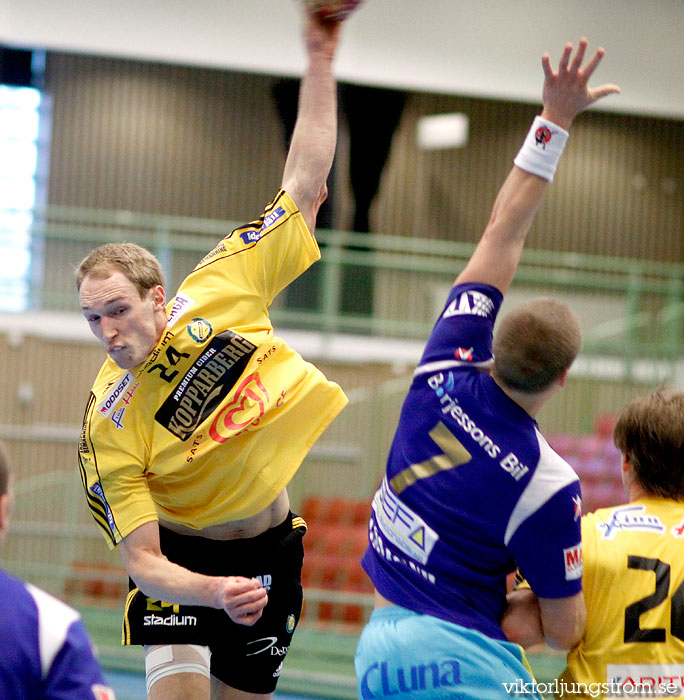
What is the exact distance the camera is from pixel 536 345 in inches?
86.8

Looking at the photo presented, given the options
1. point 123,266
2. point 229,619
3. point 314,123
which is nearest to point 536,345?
point 123,266

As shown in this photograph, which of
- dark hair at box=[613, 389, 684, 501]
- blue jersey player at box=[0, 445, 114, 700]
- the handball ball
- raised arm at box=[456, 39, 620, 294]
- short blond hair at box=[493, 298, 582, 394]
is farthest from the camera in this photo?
the handball ball

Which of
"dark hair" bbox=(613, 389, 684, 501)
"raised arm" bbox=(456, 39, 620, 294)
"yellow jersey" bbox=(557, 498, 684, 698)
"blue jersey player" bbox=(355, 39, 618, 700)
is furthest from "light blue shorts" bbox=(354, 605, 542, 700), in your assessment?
"raised arm" bbox=(456, 39, 620, 294)

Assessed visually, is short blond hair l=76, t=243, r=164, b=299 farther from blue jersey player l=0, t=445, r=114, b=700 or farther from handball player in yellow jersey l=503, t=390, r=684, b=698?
handball player in yellow jersey l=503, t=390, r=684, b=698

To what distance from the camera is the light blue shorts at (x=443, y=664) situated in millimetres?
2232

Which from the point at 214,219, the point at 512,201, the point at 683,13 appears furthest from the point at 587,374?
the point at 512,201

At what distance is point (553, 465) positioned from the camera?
2.25 m

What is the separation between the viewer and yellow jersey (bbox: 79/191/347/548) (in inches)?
118

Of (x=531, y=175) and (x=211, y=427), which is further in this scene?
(x=211, y=427)

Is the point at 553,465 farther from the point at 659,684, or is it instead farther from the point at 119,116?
the point at 119,116

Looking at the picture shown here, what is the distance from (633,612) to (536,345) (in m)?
0.68

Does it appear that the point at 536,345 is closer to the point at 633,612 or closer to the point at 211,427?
the point at 633,612

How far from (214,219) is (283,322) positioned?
4.40m

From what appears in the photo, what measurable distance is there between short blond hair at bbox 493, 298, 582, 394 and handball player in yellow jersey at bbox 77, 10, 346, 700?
44.2 inches
